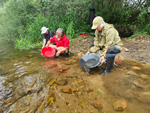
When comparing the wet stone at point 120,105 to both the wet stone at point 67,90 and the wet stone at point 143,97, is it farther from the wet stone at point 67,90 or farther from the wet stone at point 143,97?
the wet stone at point 67,90

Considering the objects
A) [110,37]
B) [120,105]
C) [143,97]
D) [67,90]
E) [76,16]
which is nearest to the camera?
[120,105]

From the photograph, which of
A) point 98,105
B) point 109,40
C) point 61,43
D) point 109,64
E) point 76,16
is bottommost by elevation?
point 98,105

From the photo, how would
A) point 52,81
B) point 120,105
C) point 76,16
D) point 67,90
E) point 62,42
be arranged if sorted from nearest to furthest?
point 120,105 < point 67,90 < point 52,81 < point 62,42 < point 76,16

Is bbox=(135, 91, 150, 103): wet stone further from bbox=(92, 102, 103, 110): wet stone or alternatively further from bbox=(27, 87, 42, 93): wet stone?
bbox=(27, 87, 42, 93): wet stone

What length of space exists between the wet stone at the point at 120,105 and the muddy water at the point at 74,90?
1 cm

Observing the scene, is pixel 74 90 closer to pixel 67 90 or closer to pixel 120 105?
pixel 67 90

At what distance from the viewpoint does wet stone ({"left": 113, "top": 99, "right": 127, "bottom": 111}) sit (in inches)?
63.1

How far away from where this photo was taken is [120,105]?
5.38 ft

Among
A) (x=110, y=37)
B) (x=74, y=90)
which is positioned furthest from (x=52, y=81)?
(x=110, y=37)

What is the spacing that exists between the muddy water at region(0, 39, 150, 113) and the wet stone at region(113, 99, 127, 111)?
0.05 feet

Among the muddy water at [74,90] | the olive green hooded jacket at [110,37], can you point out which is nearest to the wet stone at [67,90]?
the muddy water at [74,90]

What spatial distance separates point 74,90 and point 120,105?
829mm

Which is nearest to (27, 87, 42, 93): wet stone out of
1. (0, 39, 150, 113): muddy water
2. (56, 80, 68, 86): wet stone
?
(0, 39, 150, 113): muddy water

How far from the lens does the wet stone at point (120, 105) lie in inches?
63.1
